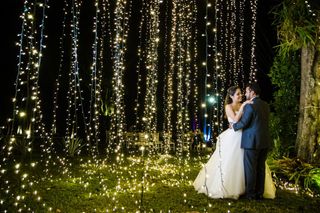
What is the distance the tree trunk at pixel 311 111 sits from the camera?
26.2 ft

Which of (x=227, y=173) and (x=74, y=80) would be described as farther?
(x=74, y=80)

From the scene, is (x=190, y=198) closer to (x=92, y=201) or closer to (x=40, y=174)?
(x=92, y=201)

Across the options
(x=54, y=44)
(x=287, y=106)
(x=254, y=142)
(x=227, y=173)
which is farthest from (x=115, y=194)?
(x=54, y=44)

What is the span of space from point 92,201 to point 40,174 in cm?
272

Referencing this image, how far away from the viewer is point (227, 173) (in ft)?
19.4

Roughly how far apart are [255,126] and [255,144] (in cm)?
29

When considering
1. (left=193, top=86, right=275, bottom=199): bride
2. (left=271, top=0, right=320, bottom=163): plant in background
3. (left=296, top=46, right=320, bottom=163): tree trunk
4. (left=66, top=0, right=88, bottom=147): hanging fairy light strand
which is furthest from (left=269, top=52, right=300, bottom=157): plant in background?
(left=66, top=0, right=88, bottom=147): hanging fairy light strand

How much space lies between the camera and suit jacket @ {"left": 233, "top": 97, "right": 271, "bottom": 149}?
5.75 meters

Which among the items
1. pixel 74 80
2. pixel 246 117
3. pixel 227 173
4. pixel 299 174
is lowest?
pixel 299 174

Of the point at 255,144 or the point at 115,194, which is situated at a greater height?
the point at 255,144

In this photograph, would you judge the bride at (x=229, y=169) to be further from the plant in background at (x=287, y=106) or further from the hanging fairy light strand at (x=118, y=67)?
the hanging fairy light strand at (x=118, y=67)

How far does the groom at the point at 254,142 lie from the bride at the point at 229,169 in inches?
5.9

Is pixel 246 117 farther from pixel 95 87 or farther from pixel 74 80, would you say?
pixel 74 80

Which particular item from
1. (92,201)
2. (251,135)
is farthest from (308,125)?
(92,201)
